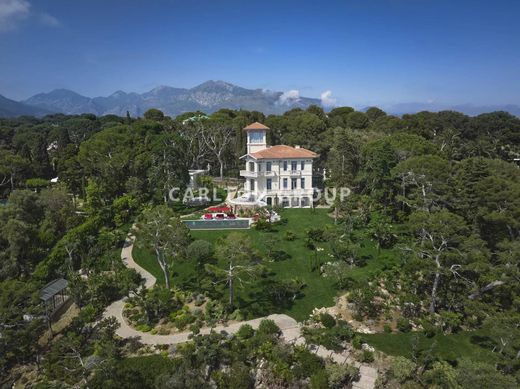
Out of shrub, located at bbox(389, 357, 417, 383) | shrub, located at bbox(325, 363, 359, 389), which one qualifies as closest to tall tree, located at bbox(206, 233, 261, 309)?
shrub, located at bbox(325, 363, 359, 389)

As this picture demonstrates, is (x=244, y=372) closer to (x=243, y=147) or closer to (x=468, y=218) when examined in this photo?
(x=468, y=218)

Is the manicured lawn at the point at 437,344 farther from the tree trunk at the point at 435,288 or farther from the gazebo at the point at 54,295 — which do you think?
the gazebo at the point at 54,295

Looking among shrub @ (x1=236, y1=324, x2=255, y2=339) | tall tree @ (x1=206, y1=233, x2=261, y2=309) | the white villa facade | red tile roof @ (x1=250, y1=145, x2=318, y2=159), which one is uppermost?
red tile roof @ (x1=250, y1=145, x2=318, y2=159)

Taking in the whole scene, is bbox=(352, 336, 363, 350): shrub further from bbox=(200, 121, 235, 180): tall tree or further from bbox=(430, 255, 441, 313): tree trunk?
bbox=(200, 121, 235, 180): tall tree

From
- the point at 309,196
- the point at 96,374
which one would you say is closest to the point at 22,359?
the point at 96,374

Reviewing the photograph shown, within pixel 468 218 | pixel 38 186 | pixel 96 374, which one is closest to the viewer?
pixel 96 374

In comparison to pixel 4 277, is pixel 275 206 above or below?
above

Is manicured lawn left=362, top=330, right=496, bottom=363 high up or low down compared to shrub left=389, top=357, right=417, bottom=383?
down

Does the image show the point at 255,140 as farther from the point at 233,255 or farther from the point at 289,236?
the point at 233,255
